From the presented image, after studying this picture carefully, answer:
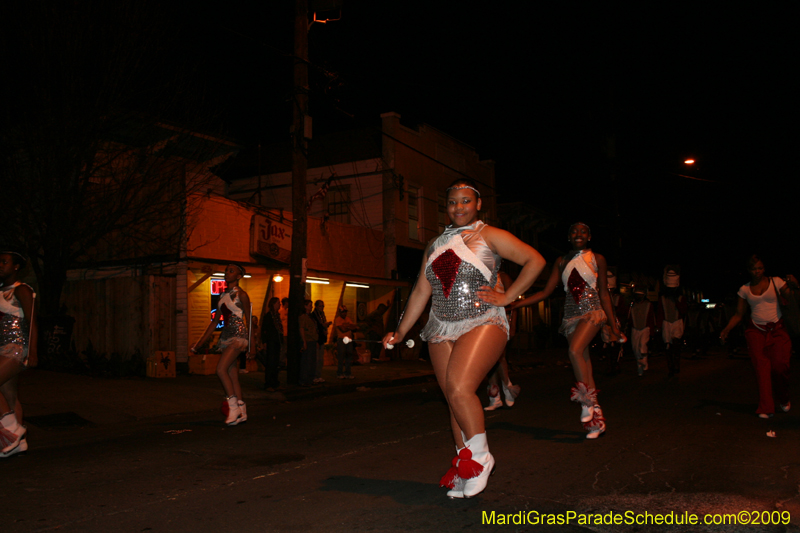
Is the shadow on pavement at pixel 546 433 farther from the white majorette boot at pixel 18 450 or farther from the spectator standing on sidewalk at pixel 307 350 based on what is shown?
the spectator standing on sidewalk at pixel 307 350

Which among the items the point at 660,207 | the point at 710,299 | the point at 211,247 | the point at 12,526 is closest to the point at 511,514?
the point at 12,526

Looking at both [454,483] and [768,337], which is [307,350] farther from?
[454,483]

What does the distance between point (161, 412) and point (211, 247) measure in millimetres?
6677

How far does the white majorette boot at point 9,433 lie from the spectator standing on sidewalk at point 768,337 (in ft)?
24.8

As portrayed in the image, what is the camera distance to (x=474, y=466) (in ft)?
13.3

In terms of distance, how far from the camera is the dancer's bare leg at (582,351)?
6555 millimetres

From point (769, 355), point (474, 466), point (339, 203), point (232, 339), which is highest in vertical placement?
point (339, 203)

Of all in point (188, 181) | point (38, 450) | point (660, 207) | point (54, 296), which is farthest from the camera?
point (660, 207)

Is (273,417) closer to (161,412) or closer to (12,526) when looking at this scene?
(161,412)

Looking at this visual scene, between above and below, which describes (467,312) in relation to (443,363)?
above

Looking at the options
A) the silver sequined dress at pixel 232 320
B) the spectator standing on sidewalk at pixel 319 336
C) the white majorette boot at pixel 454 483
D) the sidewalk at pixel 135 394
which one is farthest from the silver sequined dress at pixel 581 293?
the spectator standing on sidewalk at pixel 319 336

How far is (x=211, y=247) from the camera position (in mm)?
15727

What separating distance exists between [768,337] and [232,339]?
6458 millimetres

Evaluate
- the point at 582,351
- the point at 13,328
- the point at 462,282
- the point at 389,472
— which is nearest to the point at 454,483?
the point at 389,472
